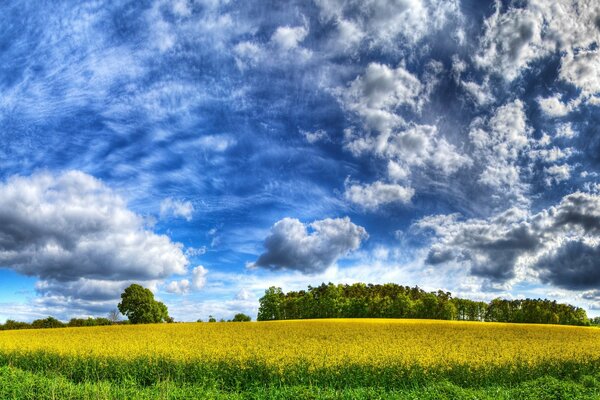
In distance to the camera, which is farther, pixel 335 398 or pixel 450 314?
pixel 450 314

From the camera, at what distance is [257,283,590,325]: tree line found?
90.8 m

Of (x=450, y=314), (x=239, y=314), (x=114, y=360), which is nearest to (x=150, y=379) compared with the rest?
(x=114, y=360)

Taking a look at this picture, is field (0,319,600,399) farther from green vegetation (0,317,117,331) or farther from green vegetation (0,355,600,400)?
green vegetation (0,317,117,331)

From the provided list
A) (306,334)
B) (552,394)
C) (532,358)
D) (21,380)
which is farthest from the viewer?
(306,334)

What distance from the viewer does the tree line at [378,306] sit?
9081cm

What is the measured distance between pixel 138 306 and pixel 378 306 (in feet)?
157

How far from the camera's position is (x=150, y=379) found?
75.8 feet

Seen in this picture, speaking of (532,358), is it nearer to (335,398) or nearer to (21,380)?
(335,398)

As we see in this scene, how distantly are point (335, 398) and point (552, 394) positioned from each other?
7.92 m

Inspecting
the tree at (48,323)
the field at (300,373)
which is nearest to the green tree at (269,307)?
the tree at (48,323)

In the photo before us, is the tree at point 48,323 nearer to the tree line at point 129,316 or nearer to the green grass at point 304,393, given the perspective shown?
the tree line at point 129,316

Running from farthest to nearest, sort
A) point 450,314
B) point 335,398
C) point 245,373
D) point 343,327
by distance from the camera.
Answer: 1. point 450,314
2. point 343,327
3. point 245,373
4. point 335,398

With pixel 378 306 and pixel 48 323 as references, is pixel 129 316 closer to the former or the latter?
pixel 48 323

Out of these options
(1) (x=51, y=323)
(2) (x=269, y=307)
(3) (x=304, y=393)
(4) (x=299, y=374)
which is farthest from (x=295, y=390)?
(2) (x=269, y=307)
